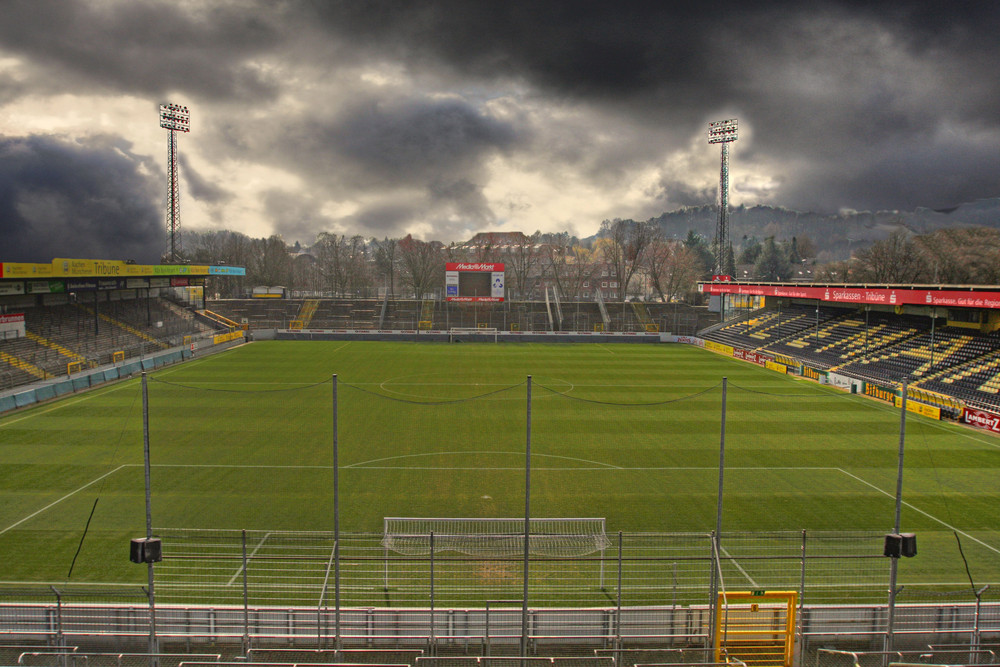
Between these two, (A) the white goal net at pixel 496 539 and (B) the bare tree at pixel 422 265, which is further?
(B) the bare tree at pixel 422 265

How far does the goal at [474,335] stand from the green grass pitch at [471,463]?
21.9 meters

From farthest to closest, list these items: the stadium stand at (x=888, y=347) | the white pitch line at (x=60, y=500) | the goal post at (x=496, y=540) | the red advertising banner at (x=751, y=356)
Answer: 1. the red advertising banner at (x=751, y=356)
2. the stadium stand at (x=888, y=347)
3. the white pitch line at (x=60, y=500)
4. the goal post at (x=496, y=540)

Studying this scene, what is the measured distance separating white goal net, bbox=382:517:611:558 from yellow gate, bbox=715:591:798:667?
328 cm

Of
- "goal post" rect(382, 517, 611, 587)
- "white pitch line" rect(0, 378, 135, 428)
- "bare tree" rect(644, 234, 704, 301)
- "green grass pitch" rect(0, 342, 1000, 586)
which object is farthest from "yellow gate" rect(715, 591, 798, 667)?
"bare tree" rect(644, 234, 704, 301)

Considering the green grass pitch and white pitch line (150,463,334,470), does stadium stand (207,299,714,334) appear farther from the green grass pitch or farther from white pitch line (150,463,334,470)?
white pitch line (150,463,334,470)

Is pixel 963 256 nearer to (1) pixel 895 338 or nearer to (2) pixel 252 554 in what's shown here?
(1) pixel 895 338

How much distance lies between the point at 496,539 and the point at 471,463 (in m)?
6.61

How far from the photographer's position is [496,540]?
13344 millimetres

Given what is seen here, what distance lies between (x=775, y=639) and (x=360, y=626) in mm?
6890

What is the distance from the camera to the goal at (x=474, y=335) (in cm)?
5638

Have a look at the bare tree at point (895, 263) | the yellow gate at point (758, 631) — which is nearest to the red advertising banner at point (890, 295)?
the bare tree at point (895, 263)

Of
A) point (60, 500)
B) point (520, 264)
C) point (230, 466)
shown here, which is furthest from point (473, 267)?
point (60, 500)

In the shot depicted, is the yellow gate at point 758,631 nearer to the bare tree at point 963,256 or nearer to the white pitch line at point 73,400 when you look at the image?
the white pitch line at point 73,400

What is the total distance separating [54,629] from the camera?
9828 millimetres
